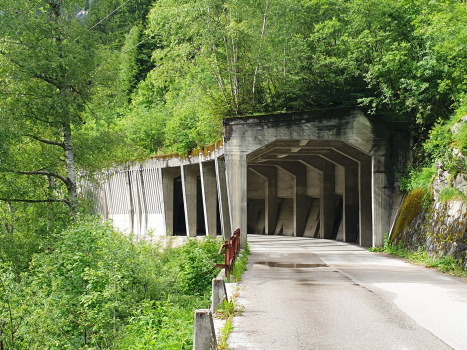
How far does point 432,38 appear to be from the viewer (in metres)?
17.8

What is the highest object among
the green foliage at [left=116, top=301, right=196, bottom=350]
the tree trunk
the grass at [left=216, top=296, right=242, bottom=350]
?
the tree trunk

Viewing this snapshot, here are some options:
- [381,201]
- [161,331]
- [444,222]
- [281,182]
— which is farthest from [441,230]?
[281,182]

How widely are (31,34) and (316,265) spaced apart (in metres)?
12.6

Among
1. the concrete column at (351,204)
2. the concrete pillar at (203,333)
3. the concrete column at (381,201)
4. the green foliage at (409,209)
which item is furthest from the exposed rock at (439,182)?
the concrete pillar at (203,333)

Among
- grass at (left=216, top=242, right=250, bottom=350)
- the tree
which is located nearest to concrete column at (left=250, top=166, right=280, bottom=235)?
the tree

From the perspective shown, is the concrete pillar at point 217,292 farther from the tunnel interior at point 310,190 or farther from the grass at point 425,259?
the tunnel interior at point 310,190

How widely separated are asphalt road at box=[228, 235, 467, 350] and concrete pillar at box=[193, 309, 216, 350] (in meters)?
0.68

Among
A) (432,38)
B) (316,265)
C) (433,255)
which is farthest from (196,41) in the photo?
(433,255)

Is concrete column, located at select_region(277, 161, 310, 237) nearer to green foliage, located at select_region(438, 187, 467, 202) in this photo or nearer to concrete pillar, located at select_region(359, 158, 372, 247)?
concrete pillar, located at select_region(359, 158, 372, 247)

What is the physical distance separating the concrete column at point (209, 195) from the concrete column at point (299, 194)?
6.00m

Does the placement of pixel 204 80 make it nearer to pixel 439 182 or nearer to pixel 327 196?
pixel 439 182

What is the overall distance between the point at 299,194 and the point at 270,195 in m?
3.04

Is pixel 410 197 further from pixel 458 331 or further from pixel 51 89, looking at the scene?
pixel 51 89

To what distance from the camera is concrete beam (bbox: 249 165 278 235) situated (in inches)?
1394
